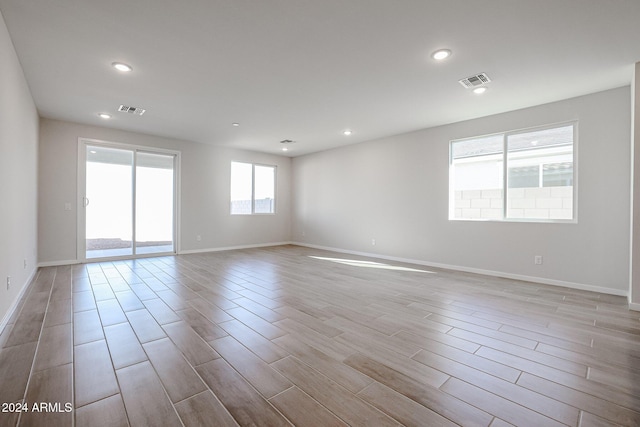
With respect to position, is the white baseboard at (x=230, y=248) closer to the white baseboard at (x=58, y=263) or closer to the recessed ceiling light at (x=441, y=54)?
the white baseboard at (x=58, y=263)

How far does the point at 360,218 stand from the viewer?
6637 millimetres

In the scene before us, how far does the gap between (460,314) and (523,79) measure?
9.16 feet

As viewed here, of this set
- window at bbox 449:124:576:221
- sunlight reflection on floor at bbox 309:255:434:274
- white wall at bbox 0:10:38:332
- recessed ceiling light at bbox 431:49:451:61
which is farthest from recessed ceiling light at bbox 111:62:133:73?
window at bbox 449:124:576:221

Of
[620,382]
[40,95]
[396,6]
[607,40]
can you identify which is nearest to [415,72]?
[396,6]

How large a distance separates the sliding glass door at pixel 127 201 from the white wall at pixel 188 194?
21 centimetres

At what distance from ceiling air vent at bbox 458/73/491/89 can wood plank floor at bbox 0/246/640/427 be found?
2568 mm

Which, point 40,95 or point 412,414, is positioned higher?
point 40,95

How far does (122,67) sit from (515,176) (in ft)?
17.9

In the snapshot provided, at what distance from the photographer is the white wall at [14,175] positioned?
245cm

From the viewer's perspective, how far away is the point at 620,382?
5.74 feet

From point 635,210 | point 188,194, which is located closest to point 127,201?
point 188,194

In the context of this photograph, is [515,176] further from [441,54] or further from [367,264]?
[367,264]

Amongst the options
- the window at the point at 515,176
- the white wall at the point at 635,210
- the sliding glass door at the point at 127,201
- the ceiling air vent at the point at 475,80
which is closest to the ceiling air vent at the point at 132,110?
the sliding glass door at the point at 127,201

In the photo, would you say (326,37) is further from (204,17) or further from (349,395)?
(349,395)
